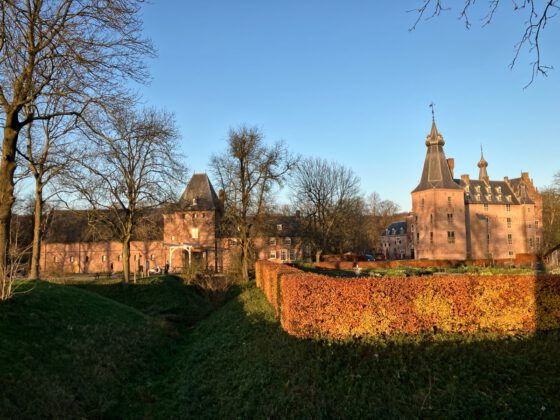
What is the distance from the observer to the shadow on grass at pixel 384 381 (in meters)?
6.14

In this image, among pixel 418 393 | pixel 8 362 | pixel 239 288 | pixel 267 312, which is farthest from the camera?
pixel 239 288

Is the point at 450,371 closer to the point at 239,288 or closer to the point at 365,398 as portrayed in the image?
the point at 365,398

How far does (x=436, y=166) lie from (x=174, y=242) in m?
38.4

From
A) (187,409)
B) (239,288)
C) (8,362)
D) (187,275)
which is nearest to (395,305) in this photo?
(187,409)

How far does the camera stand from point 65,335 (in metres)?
10.2

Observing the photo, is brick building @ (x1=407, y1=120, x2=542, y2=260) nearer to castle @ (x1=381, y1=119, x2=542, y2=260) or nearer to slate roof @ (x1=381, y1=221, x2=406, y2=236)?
castle @ (x1=381, y1=119, x2=542, y2=260)

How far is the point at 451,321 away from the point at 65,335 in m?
9.52

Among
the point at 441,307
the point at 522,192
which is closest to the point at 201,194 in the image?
the point at 441,307

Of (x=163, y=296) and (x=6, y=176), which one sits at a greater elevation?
(x=6, y=176)

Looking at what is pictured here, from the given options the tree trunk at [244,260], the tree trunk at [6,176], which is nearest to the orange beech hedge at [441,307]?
the tree trunk at [6,176]

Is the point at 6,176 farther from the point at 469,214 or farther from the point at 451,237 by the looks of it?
the point at 469,214

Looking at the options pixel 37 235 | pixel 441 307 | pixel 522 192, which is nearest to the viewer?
pixel 441 307

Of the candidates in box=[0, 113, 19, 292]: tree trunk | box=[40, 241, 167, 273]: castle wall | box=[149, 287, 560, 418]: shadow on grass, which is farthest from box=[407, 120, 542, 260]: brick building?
box=[0, 113, 19, 292]: tree trunk

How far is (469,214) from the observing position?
2514 inches
